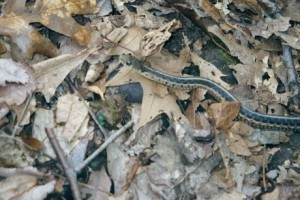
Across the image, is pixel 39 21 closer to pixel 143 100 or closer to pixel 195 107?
pixel 143 100

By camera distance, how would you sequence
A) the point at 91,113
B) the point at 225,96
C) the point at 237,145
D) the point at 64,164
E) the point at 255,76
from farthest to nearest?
1. the point at 255,76
2. the point at 225,96
3. the point at 237,145
4. the point at 91,113
5. the point at 64,164

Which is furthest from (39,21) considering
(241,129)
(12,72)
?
(241,129)

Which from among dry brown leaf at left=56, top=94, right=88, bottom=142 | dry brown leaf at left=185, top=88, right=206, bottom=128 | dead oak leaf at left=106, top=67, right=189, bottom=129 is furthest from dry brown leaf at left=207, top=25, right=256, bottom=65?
dry brown leaf at left=56, top=94, right=88, bottom=142

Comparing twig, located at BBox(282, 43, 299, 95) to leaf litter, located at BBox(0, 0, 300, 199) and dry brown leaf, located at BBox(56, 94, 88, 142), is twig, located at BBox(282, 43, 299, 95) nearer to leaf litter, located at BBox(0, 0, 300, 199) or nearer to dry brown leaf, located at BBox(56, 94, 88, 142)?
leaf litter, located at BBox(0, 0, 300, 199)

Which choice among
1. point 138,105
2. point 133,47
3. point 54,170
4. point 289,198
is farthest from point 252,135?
point 54,170

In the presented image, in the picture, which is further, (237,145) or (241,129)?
(241,129)

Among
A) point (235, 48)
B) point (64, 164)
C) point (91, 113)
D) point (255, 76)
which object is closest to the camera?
point (64, 164)

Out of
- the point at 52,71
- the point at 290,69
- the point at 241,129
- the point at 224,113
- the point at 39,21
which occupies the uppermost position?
the point at 39,21

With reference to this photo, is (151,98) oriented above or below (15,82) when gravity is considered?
below
